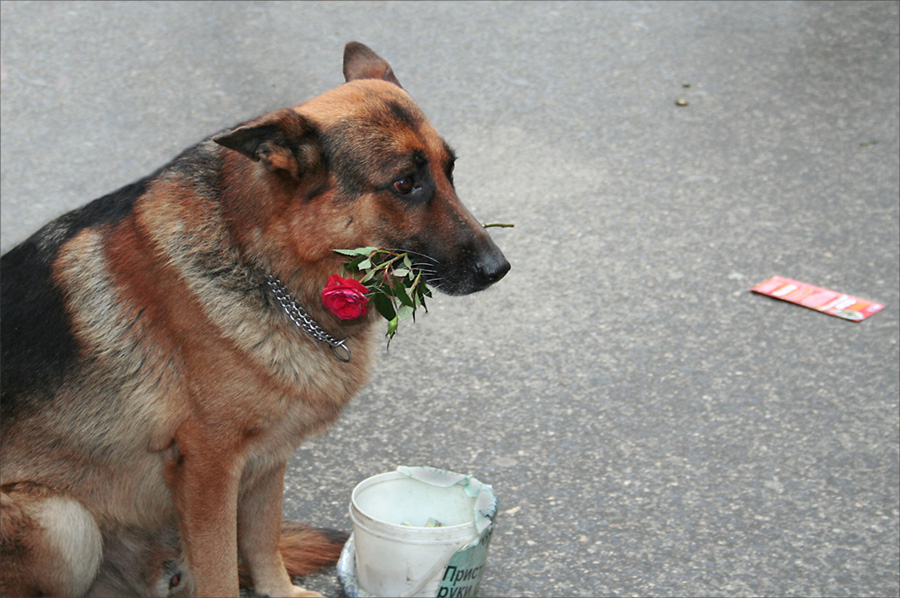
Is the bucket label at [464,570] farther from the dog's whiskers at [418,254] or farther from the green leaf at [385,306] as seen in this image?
the dog's whiskers at [418,254]

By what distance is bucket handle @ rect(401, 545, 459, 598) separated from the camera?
9.25 feet

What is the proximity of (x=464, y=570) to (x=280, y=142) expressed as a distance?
1.35m

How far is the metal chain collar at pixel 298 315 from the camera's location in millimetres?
2682

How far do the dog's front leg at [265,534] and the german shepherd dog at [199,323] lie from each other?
0.18m

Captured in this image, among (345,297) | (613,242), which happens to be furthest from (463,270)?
(613,242)

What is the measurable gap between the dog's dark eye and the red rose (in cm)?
27

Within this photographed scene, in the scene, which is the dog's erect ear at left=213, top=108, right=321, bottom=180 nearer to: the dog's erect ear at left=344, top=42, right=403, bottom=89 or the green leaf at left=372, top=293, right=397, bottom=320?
the green leaf at left=372, top=293, right=397, bottom=320

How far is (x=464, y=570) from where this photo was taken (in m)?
2.85

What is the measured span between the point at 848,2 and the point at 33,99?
6809 millimetres

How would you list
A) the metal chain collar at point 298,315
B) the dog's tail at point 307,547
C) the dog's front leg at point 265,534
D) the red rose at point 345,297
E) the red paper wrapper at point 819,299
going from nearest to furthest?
the red rose at point 345,297, the metal chain collar at point 298,315, the dog's front leg at point 265,534, the dog's tail at point 307,547, the red paper wrapper at point 819,299

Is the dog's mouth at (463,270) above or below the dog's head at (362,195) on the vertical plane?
below

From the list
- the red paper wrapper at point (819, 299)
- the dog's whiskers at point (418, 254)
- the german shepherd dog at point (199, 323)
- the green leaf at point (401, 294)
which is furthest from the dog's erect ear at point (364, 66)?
the red paper wrapper at point (819, 299)

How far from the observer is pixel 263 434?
2.63 m

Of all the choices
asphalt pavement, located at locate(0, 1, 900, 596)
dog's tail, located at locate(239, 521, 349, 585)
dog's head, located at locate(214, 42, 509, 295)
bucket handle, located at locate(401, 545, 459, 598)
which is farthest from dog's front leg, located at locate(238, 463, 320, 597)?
dog's head, located at locate(214, 42, 509, 295)
